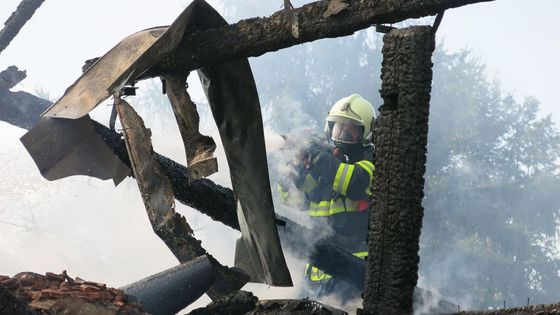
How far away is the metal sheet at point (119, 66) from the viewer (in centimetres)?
512

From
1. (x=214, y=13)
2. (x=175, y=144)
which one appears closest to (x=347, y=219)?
(x=214, y=13)

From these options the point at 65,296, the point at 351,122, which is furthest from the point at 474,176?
the point at 65,296

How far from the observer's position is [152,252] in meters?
17.0

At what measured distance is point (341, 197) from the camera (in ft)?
33.8

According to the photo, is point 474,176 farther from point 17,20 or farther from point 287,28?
point 287,28

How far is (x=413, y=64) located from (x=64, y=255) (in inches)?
514

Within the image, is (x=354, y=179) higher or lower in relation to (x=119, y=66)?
higher

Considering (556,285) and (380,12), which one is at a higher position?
(556,285)

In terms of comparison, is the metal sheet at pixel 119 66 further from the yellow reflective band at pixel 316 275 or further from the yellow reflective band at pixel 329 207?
the yellow reflective band at pixel 316 275

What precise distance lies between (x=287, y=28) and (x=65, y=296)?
2.12m

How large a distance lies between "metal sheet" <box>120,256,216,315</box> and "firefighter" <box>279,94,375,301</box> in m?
4.47

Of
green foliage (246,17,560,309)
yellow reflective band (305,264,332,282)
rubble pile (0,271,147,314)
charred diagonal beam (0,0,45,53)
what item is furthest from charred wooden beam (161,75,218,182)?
green foliage (246,17,560,309)

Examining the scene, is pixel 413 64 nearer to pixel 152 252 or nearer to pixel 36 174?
pixel 152 252

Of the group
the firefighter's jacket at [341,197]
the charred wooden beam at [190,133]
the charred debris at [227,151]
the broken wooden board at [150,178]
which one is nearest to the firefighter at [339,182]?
the firefighter's jacket at [341,197]
